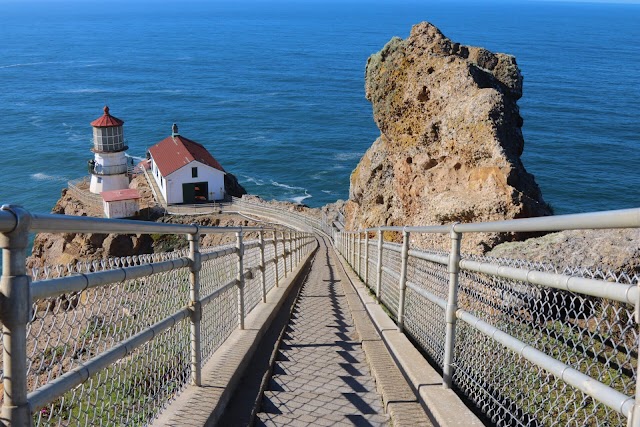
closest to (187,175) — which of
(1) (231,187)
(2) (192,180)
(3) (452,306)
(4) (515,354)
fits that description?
(2) (192,180)

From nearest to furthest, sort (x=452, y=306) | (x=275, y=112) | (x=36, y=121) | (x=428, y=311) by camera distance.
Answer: (x=452, y=306) < (x=428, y=311) < (x=36, y=121) < (x=275, y=112)

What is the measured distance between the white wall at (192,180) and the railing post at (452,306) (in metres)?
39.9

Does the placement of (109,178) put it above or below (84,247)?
above

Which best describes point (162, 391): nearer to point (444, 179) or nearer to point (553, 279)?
point (553, 279)

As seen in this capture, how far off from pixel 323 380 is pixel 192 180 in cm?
3903

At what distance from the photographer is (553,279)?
2791 mm

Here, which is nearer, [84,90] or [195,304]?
[195,304]

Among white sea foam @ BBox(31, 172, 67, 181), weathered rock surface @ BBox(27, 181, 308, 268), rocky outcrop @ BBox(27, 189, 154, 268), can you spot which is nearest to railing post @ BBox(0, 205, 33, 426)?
weathered rock surface @ BBox(27, 181, 308, 268)

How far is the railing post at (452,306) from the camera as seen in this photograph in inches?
169

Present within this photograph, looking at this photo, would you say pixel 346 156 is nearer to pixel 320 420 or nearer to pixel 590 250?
pixel 590 250

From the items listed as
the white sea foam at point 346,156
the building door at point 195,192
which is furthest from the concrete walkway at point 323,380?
the white sea foam at point 346,156

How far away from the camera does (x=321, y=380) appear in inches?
217

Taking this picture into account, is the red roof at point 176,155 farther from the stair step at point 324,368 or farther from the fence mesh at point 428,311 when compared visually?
the stair step at point 324,368

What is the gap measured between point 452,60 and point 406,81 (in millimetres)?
2017
